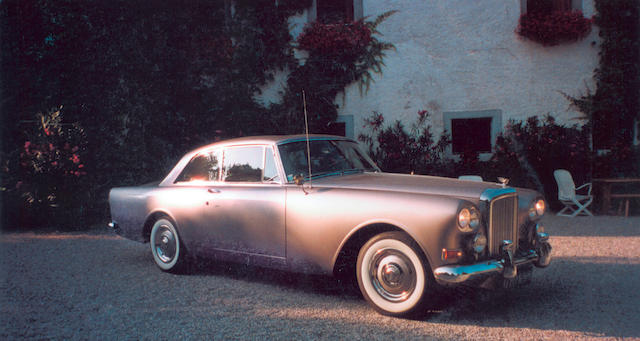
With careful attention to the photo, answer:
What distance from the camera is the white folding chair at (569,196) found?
966cm

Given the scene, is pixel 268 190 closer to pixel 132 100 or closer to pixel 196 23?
pixel 132 100

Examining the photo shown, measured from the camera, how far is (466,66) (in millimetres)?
10984

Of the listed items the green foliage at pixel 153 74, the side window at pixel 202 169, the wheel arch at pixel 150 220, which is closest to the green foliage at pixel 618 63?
the green foliage at pixel 153 74

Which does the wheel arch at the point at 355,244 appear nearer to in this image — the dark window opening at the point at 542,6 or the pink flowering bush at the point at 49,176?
the pink flowering bush at the point at 49,176

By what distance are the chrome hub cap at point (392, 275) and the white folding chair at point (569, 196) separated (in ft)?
22.0

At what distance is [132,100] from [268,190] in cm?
684

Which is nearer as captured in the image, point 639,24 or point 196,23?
point 639,24

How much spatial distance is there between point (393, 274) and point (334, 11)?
8.78 meters

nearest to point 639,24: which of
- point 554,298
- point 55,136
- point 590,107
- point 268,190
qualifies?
point 590,107

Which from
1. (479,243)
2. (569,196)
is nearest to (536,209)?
(479,243)

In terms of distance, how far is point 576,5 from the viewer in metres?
10.5

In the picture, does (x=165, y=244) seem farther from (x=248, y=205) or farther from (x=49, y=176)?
(x=49, y=176)

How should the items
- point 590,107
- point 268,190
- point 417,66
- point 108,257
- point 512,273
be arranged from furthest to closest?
point 417,66, point 590,107, point 108,257, point 268,190, point 512,273

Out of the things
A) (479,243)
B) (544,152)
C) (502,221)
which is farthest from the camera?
(544,152)
